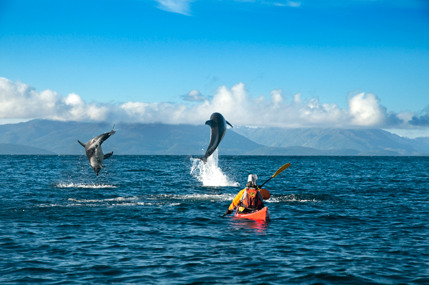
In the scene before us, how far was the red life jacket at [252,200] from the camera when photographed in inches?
872

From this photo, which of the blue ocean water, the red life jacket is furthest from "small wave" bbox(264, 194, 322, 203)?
the red life jacket

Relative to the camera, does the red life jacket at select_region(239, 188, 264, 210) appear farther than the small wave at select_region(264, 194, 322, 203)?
No

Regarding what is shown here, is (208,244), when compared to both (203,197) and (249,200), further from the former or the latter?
(203,197)

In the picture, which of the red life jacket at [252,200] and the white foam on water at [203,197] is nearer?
the red life jacket at [252,200]

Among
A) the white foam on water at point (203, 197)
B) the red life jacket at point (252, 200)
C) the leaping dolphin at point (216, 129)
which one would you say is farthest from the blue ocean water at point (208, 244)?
the leaping dolphin at point (216, 129)

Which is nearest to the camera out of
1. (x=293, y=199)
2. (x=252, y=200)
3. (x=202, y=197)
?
(x=252, y=200)

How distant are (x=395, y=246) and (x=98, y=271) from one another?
12.1 meters

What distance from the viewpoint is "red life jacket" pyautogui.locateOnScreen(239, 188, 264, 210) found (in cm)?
2216

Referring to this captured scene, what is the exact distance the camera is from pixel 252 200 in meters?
22.3

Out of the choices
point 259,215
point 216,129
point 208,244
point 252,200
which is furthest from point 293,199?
point 208,244

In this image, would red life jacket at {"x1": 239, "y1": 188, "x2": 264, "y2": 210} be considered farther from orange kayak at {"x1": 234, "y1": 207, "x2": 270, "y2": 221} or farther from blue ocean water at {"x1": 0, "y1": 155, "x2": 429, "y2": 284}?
blue ocean water at {"x1": 0, "y1": 155, "x2": 429, "y2": 284}

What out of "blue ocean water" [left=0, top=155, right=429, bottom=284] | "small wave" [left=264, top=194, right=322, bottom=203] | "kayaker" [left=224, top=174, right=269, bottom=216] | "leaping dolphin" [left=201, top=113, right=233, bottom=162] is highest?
"leaping dolphin" [left=201, top=113, right=233, bottom=162]

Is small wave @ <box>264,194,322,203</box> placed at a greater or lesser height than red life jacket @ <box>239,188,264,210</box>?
lesser

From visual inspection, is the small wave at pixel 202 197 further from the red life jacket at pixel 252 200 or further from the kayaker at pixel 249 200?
the red life jacket at pixel 252 200
